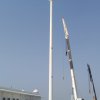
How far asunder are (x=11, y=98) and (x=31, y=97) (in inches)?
421

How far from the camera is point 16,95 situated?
7162 cm

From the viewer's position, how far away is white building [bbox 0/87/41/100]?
218ft

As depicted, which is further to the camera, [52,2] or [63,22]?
[63,22]

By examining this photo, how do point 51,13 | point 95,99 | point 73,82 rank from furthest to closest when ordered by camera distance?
point 95,99 → point 73,82 → point 51,13

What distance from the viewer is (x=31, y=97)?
259 ft

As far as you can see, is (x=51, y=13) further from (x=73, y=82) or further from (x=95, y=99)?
(x=95, y=99)

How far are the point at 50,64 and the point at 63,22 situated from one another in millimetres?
37228

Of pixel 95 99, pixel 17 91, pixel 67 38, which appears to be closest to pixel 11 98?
pixel 17 91

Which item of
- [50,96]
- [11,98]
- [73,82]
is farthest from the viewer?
[73,82]

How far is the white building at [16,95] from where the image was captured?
2620 inches

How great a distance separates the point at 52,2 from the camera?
5031cm

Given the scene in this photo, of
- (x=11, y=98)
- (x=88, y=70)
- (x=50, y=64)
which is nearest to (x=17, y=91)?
(x=11, y=98)

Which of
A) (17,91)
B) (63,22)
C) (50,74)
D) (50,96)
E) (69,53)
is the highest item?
(63,22)

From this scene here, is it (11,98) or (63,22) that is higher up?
(63,22)
